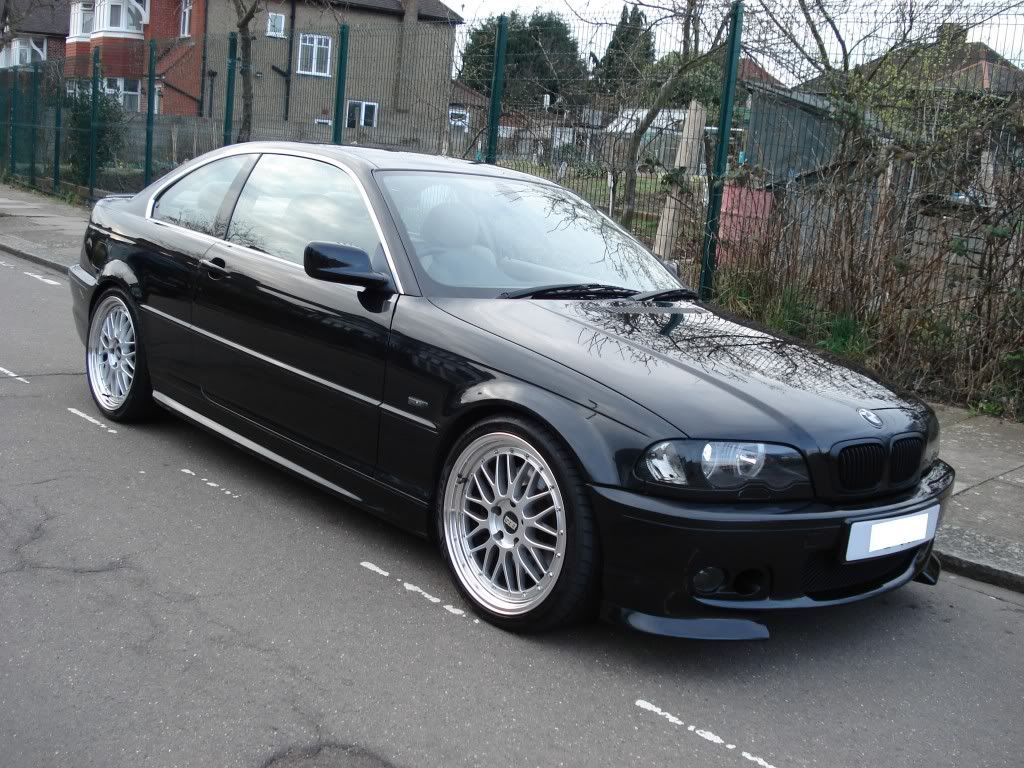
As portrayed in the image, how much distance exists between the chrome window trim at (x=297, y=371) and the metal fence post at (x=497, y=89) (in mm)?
6189

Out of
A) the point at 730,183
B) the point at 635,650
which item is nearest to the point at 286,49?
the point at 730,183

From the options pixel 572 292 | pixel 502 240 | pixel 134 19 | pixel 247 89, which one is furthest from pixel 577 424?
pixel 134 19

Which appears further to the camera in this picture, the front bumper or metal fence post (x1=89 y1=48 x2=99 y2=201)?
metal fence post (x1=89 y1=48 x2=99 y2=201)

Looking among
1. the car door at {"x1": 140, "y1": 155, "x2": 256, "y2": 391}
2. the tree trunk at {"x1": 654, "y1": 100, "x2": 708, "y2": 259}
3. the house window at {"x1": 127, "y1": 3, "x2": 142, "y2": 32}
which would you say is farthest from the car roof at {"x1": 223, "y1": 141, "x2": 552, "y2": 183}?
the house window at {"x1": 127, "y1": 3, "x2": 142, "y2": 32}

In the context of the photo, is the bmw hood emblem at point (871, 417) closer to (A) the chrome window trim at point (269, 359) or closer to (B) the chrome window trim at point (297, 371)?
(B) the chrome window trim at point (297, 371)

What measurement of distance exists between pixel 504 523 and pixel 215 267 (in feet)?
7.05

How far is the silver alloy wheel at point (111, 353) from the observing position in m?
5.76

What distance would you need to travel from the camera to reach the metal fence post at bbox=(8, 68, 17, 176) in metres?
22.6

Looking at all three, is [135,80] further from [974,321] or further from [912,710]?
[912,710]

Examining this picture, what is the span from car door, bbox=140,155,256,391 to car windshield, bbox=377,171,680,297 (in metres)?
1.13

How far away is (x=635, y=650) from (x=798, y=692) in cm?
55

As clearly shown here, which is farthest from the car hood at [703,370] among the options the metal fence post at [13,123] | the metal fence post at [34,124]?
the metal fence post at [13,123]

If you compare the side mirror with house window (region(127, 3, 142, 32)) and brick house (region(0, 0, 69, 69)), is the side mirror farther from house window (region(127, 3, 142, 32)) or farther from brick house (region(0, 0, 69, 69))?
brick house (region(0, 0, 69, 69))

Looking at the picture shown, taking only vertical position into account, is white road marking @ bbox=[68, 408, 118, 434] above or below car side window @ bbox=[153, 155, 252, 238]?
below
